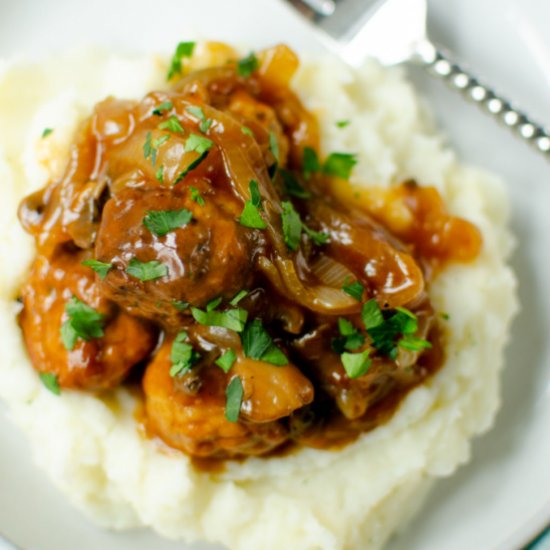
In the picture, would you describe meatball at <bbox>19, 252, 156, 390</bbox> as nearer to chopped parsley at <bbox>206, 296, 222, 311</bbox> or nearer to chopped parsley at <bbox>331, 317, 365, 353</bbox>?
chopped parsley at <bbox>206, 296, 222, 311</bbox>

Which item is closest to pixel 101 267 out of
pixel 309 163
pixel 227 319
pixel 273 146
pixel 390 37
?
pixel 227 319

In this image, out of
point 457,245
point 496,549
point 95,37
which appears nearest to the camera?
point 496,549

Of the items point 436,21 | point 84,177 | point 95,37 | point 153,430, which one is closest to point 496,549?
point 153,430

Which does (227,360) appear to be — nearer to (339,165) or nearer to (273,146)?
(273,146)

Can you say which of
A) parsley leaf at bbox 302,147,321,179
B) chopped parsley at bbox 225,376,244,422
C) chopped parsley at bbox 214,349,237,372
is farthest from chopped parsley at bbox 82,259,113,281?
parsley leaf at bbox 302,147,321,179

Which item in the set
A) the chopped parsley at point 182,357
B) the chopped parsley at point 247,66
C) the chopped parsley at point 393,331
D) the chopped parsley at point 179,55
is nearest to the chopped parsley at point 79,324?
the chopped parsley at point 182,357

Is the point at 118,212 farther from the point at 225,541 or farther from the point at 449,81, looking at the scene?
the point at 449,81

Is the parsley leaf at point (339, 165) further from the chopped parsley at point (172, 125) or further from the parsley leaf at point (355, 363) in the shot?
the parsley leaf at point (355, 363)
